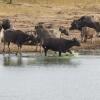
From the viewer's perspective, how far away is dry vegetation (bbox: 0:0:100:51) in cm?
4394

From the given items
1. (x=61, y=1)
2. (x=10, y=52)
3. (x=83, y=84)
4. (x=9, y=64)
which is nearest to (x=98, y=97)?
(x=83, y=84)

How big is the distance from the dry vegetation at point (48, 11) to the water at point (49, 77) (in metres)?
7.21

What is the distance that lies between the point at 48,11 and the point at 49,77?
74.1 ft

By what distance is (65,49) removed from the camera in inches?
1283

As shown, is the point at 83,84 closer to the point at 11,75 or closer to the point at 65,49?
the point at 11,75

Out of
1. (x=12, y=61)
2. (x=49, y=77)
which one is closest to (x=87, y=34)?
(x=12, y=61)

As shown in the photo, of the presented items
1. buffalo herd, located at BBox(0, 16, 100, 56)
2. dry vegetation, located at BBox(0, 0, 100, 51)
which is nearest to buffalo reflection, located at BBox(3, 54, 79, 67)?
buffalo herd, located at BBox(0, 16, 100, 56)

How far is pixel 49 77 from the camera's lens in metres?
26.9

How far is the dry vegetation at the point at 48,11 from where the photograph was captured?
43.9 m

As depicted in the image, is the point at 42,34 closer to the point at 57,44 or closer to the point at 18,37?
the point at 18,37

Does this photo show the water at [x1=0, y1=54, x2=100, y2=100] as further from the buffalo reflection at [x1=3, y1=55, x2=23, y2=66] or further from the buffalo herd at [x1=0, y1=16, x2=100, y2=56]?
the buffalo herd at [x1=0, y1=16, x2=100, y2=56]

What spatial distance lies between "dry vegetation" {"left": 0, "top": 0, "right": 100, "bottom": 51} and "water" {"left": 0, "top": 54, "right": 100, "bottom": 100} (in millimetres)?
7208

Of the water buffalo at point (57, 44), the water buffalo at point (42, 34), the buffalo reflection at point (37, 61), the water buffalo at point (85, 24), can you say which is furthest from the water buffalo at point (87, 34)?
the buffalo reflection at point (37, 61)

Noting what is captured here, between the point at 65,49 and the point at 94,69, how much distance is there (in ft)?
12.5
